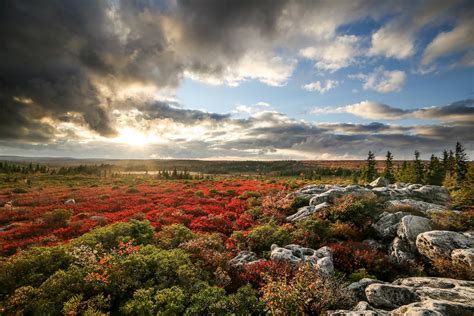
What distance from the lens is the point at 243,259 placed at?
1123cm

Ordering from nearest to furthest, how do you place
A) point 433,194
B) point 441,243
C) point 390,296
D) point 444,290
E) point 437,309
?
1. point 437,309
2. point 444,290
3. point 390,296
4. point 441,243
5. point 433,194

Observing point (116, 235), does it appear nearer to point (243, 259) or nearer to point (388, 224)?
point (243, 259)

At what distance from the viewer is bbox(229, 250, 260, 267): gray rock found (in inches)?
424

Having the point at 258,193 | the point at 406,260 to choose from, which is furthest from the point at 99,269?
the point at 258,193

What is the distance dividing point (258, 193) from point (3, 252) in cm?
2255

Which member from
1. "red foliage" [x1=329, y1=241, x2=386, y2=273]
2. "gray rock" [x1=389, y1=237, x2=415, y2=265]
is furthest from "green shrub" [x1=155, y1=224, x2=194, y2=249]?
"gray rock" [x1=389, y1=237, x2=415, y2=265]

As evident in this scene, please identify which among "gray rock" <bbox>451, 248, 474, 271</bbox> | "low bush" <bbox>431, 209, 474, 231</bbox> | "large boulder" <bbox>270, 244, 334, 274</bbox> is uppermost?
"low bush" <bbox>431, 209, 474, 231</bbox>

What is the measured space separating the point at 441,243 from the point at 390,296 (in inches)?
216

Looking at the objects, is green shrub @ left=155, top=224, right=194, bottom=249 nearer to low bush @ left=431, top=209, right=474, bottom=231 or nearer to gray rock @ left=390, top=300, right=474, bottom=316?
gray rock @ left=390, top=300, right=474, bottom=316

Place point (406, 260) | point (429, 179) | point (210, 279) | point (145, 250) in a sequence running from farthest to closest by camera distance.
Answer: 1. point (429, 179)
2. point (406, 260)
3. point (145, 250)
4. point (210, 279)

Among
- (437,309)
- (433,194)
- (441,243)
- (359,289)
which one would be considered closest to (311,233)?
(359,289)

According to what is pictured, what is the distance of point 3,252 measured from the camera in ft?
44.6

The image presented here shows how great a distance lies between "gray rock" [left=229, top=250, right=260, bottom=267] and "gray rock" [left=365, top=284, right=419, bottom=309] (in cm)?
498

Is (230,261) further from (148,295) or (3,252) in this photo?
(3,252)
